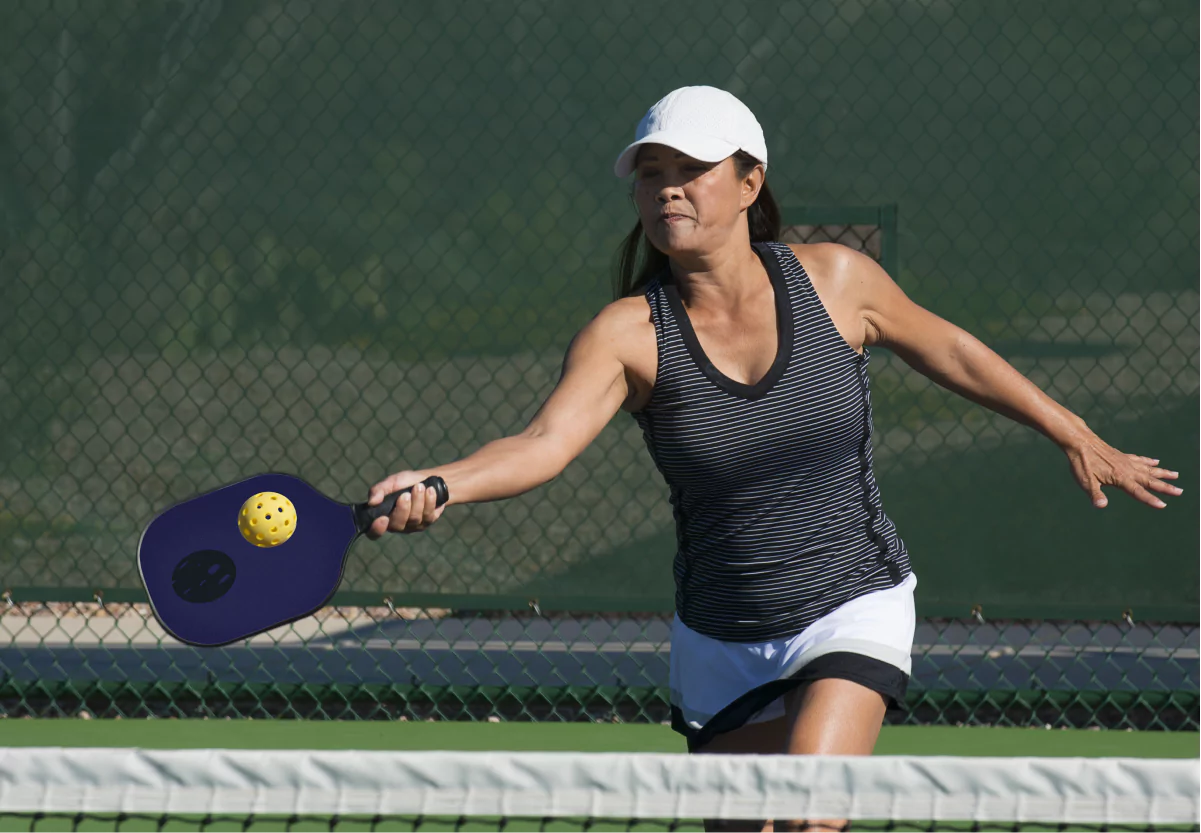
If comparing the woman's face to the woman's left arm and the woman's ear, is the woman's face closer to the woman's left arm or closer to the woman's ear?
the woman's ear

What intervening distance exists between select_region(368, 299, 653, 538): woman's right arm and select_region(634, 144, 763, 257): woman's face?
0.14 m

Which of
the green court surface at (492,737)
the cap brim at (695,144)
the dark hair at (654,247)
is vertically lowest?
the green court surface at (492,737)

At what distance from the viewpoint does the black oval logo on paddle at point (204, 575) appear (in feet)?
8.56

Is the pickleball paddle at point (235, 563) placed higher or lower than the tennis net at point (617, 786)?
higher

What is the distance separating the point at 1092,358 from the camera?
5707mm

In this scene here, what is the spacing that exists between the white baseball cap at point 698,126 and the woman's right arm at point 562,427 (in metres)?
0.28

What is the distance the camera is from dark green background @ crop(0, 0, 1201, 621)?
5.62 metres

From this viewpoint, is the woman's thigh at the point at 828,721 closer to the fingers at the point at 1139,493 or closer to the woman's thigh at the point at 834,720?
the woman's thigh at the point at 834,720

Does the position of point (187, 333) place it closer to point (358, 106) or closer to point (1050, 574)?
point (358, 106)

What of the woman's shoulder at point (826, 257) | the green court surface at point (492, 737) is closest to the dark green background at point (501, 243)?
the green court surface at point (492, 737)

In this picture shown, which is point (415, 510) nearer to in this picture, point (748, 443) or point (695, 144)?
point (748, 443)

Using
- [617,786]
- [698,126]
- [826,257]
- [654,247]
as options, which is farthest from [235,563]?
[826,257]

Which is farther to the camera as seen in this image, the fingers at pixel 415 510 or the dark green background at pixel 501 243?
the dark green background at pixel 501 243

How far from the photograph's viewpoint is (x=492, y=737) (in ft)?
16.8
